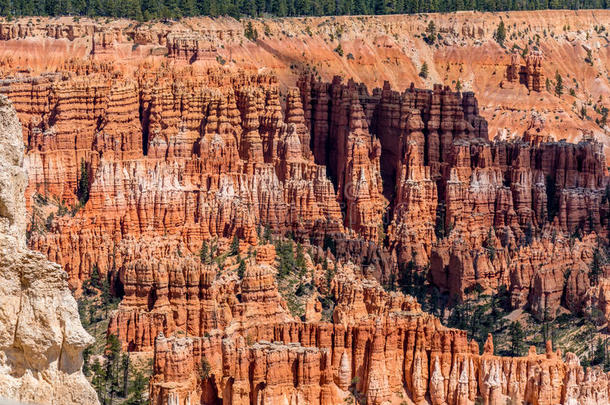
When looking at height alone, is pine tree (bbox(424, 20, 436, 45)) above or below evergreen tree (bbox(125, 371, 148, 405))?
above

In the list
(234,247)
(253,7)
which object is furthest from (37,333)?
(253,7)

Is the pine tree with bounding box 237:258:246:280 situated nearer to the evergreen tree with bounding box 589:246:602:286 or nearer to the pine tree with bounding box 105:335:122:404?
the pine tree with bounding box 105:335:122:404

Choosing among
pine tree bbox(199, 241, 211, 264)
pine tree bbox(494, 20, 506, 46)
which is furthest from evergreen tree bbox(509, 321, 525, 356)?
pine tree bbox(494, 20, 506, 46)

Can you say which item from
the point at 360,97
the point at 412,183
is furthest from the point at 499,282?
the point at 360,97

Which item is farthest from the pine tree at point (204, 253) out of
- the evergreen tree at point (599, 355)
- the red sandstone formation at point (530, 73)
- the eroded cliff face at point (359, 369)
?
the red sandstone formation at point (530, 73)

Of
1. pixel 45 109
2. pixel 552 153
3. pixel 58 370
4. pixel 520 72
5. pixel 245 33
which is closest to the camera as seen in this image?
pixel 58 370

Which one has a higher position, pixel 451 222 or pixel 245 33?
pixel 245 33

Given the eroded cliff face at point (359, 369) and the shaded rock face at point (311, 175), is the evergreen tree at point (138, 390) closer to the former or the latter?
the eroded cliff face at point (359, 369)

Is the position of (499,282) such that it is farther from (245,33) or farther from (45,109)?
(245,33)

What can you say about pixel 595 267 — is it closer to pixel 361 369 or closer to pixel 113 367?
pixel 361 369
